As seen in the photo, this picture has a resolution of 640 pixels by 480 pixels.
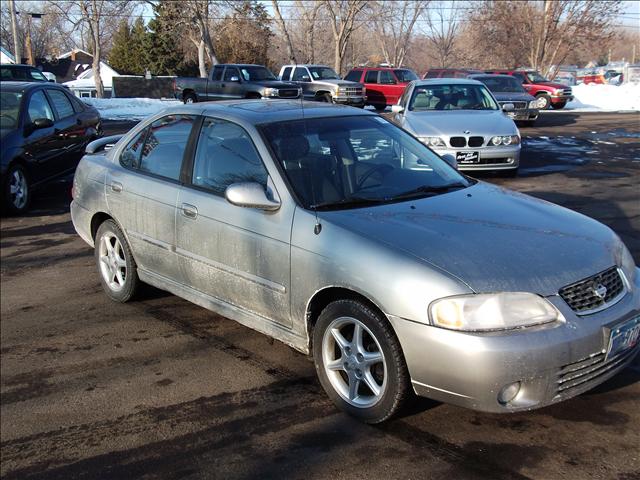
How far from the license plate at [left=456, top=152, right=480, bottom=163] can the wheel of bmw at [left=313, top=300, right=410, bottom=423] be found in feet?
23.0

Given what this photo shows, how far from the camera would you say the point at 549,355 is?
3086mm

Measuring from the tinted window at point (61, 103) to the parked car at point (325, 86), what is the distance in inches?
594

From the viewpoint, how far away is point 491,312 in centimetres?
311

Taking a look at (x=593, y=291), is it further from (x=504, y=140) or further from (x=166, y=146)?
(x=504, y=140)

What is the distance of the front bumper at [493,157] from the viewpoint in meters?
10.2

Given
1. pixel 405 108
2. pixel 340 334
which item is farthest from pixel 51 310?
pixel 405 108

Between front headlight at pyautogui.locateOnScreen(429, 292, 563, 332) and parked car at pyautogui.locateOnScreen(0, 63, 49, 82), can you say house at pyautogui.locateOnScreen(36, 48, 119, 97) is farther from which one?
front headlight at pyautogui.locateOnScreen(429, 292, 563, 332)

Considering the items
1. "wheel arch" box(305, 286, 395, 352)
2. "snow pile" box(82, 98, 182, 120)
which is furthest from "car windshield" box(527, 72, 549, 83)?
"wheel arch" box(305, 286, 395, 352)

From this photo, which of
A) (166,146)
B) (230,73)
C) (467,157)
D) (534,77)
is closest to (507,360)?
(166,146)

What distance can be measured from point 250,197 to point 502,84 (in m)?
18.6

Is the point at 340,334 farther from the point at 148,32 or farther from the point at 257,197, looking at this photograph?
the point at 148,32

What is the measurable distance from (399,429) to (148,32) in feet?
195

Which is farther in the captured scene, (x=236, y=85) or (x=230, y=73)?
(x=230, y=73)

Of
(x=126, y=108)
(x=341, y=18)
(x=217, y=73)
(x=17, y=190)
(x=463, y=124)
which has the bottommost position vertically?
(x=126, y=108)
